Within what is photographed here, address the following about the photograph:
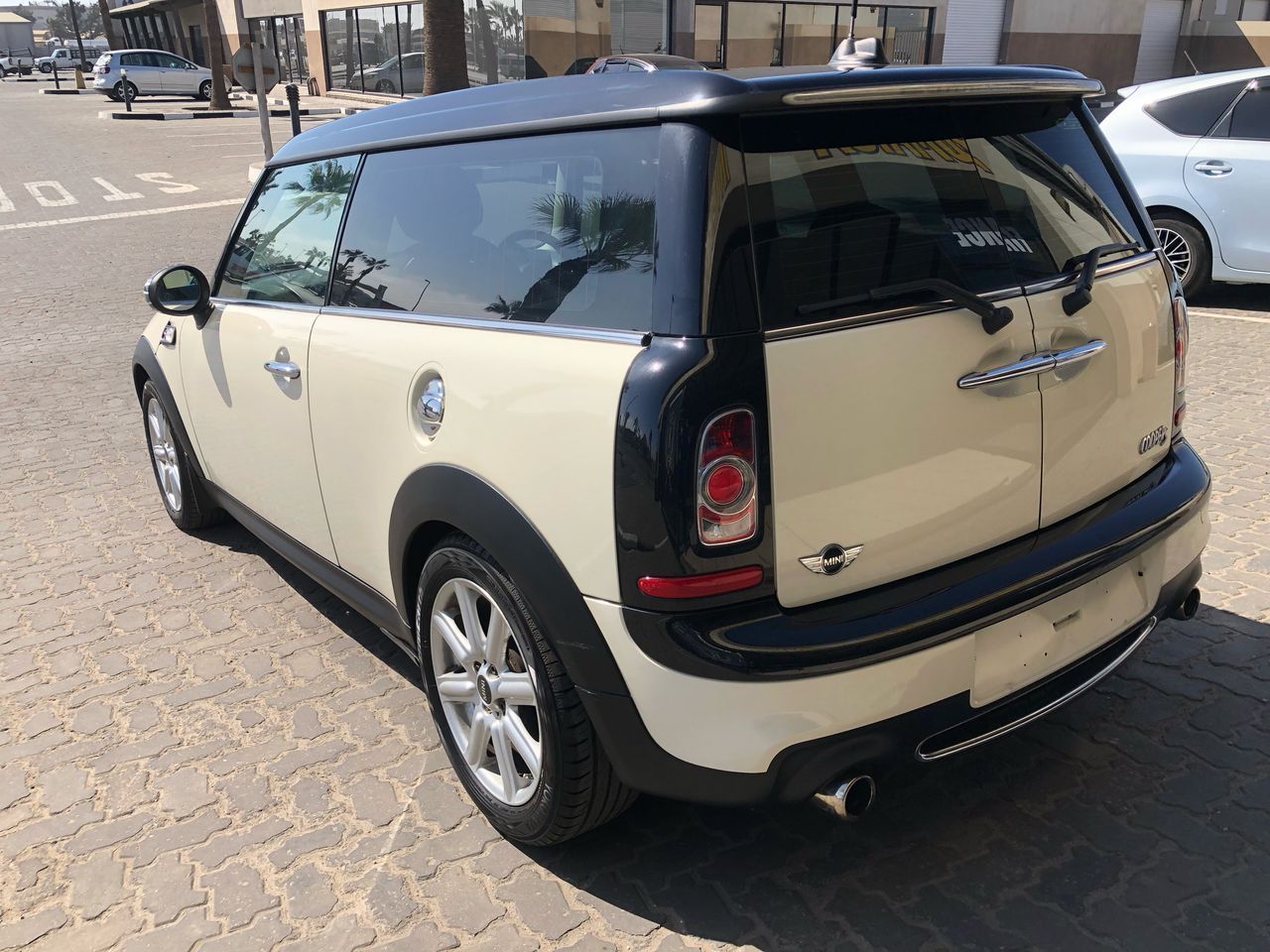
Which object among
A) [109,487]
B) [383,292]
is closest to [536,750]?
[383,292]

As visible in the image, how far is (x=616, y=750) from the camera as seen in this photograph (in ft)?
7.10

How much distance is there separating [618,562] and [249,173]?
18.8 metres

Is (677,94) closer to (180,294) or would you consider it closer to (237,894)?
(237,894)

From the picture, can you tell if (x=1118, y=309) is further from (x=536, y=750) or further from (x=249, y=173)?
(x=249, y=173)

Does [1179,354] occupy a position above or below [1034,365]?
below

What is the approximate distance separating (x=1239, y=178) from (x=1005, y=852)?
6623 mm

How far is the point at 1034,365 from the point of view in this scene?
7.36ft

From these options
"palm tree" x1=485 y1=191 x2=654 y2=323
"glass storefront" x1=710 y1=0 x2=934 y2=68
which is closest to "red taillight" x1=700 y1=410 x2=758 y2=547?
"palm tree" x1=485 y1=191 x2=654 y2=323

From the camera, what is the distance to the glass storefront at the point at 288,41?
117ft

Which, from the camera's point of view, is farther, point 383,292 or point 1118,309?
point 383,292

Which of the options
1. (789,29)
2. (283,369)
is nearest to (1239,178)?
(283,369)

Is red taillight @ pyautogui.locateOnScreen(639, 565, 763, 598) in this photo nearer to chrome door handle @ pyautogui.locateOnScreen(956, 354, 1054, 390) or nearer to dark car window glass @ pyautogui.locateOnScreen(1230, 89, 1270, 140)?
chrome door handle @ pyautogui.locateOnScreen(956, 354, 1054, 390)

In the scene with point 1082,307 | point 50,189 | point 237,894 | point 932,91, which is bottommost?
point 50,189

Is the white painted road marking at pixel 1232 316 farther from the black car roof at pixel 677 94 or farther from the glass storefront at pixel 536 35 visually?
the glass storefront at pixel 536 35
